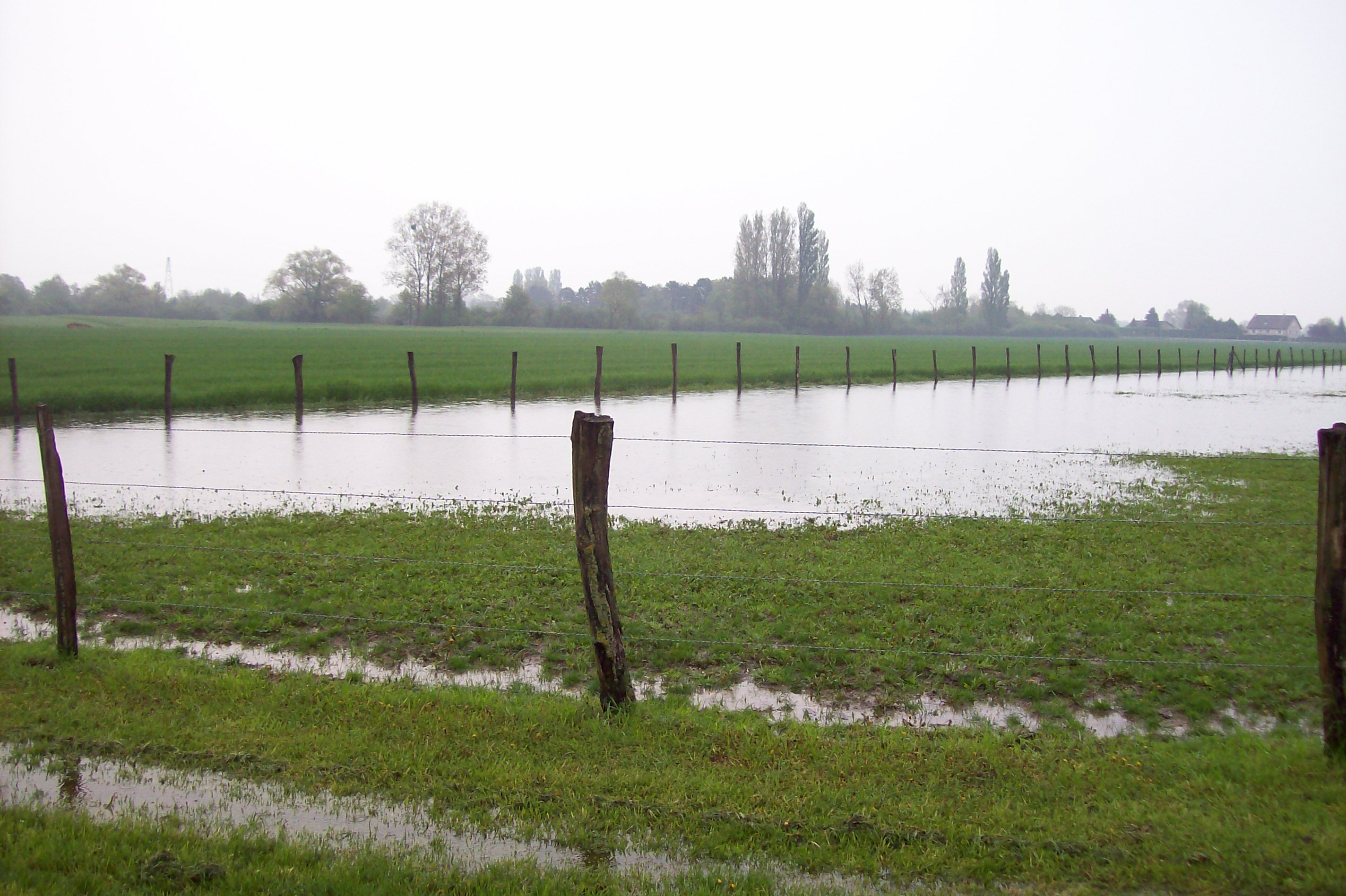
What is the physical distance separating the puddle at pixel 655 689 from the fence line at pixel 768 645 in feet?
1.05

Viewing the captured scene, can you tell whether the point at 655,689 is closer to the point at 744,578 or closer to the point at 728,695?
the point at 728,695

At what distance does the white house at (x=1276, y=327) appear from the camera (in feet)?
532

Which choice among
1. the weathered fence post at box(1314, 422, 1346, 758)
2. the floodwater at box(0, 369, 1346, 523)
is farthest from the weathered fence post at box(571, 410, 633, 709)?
the floodwater at box(0, 369, 1346, 523)

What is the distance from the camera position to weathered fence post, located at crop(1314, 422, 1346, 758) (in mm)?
4586

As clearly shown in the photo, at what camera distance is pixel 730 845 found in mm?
4039

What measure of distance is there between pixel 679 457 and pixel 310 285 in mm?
104703

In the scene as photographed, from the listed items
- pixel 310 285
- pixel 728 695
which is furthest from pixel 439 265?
pixel 728 695

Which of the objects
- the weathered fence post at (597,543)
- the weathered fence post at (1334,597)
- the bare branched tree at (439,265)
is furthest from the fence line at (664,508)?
the bare branched tree at (439,265)

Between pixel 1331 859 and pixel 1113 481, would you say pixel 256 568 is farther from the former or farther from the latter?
pixel 1113 481

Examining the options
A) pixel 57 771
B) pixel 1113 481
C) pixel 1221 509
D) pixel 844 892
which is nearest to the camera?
pixel 844 892

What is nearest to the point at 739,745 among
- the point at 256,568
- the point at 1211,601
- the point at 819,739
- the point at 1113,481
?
the point at 819,739

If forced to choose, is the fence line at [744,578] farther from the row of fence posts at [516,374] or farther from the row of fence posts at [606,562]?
the row of fence posts at [516,374]

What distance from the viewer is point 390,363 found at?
147ft

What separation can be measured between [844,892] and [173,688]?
4.37 metres
